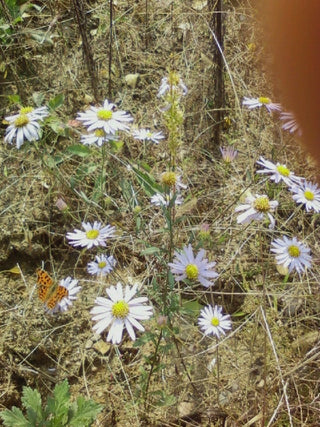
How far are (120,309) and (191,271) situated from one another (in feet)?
0.61

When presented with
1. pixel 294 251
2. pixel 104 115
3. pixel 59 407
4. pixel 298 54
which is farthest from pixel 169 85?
pixel 298 54

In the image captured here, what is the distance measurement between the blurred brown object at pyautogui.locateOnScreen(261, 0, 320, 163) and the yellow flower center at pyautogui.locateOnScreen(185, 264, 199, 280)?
2.46ft

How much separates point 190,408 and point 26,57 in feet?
4.75

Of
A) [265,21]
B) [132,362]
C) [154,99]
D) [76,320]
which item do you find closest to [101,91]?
[154,99]

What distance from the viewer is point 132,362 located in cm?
129

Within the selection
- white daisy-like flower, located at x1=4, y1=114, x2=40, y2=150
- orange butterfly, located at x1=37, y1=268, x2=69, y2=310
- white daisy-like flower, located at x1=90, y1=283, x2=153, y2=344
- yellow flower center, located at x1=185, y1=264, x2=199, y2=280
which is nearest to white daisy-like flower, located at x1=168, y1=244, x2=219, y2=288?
yellow flower center, located at x1=185, y1=264, x2=199, y2=280

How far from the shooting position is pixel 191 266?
3.54 feet

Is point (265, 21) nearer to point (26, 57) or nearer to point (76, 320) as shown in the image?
point (76, 320)

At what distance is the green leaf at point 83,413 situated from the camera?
3.35 feet

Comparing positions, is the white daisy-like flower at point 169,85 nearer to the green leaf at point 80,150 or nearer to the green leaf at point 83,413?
the green leaf at point 80,150

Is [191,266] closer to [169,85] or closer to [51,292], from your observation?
[51,292]

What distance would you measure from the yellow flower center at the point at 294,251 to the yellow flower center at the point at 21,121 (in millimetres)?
803

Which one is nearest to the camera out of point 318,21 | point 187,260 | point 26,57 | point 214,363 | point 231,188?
point 318,21

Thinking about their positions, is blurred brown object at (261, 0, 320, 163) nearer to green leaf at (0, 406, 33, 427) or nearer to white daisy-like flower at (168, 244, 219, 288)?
white daisy-like flower at (168, 244, 219, 288)
